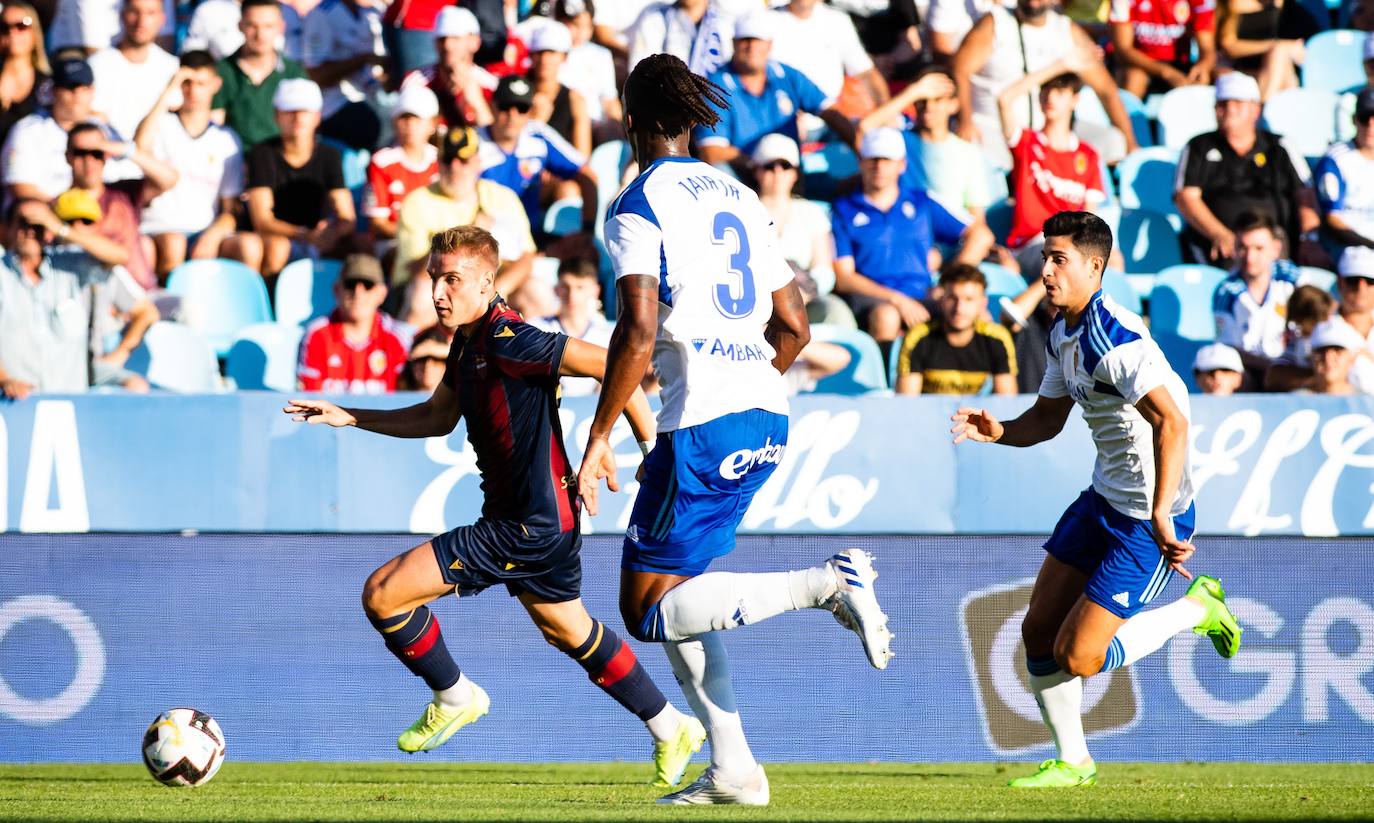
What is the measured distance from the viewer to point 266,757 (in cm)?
885

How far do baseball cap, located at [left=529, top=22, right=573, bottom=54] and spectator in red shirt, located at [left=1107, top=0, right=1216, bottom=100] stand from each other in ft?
15.5

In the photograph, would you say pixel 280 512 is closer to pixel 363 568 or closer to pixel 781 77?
pixel 363 568

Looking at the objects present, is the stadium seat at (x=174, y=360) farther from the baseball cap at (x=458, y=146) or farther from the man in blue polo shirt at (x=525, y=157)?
the man in blue polo shirt at (x=525, y=157)

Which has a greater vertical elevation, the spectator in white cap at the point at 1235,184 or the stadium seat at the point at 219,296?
the spectator in white cap at the point at 1235,184

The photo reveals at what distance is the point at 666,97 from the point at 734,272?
64 centimetres

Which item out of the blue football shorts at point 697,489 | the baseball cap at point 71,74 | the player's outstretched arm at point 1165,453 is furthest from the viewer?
the baseball cap at point 71,74

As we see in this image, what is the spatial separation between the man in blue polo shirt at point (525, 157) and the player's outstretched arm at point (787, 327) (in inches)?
221

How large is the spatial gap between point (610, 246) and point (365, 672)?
4.10 meters

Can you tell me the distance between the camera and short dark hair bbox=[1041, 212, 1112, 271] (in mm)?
6590

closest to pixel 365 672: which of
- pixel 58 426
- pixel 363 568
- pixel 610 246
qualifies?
pixel 363 568

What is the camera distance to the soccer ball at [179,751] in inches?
258

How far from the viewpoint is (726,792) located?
577 cm

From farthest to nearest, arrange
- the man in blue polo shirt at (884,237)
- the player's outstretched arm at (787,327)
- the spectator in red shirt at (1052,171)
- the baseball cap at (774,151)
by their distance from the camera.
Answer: the spectator in red shirt at (1052,171)
the man in blue polo shirt at (884,237)
the baseball cap at (774,151)
the player's outstretched arm at (787,327)

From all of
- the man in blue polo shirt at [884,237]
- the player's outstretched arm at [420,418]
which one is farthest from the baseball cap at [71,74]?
the player's outstretched arm at [420,418]
